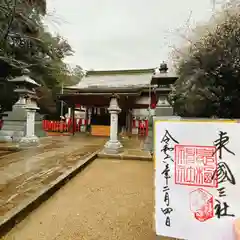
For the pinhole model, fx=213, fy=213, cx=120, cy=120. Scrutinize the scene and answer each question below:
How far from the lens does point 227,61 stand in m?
9.91

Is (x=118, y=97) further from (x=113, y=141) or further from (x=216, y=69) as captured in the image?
(x=216, y=69)

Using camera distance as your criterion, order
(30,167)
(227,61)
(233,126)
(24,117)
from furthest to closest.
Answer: (227,61) → (24,117) → (30,167) → (233,126)

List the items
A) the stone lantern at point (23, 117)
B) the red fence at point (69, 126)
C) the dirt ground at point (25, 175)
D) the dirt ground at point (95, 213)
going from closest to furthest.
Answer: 1. the dirt ground at point (95, 213)
2. the dirt ground at point (25, 175)
3. the stone lantern at point (23, 117)
4. the red fence at point (69, 126)

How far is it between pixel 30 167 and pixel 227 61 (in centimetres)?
951

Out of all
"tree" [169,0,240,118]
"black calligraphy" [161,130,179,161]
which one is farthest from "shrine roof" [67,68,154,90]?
"black calligraphy" [161,130,179,161]

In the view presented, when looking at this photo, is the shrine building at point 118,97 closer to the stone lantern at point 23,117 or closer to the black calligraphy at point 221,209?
the stone lantern at point 23,117

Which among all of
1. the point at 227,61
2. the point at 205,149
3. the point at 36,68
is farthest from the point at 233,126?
the point at 36,68

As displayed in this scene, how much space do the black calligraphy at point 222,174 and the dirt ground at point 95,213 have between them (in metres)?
1.08

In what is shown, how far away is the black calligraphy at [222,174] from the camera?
146cm

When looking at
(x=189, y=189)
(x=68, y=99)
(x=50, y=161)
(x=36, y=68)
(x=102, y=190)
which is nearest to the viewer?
(x=189, y=189)

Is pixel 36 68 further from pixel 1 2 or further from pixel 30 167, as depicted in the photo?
pixel 30 167

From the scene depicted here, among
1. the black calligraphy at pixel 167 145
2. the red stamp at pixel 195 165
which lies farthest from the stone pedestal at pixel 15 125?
the red stamp at pixel 195 165

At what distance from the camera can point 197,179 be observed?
1.54 meters

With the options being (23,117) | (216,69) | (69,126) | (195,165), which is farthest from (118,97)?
(69,126)
